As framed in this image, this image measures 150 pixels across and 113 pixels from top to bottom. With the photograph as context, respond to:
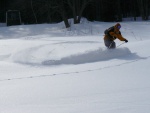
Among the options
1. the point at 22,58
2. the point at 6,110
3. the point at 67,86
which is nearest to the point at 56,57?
the point at 22,58

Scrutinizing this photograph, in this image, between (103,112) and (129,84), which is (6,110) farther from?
(129,84)

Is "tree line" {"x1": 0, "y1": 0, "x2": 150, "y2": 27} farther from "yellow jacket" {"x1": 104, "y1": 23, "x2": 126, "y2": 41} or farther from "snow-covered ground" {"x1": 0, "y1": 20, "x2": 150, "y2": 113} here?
"yellow jacket" {"x1": 104, "y1": 23, "x2": 126, "y2": 41}

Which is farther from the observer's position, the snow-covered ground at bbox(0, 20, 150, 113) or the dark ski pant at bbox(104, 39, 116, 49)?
the dark ski pant at bbox(104, 39, 116, 49)

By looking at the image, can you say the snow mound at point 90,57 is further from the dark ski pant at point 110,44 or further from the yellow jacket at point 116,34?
the yellow jacket at point 116,34

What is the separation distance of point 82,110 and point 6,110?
1.19 meters

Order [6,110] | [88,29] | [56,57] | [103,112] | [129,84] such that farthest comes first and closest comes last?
[88,29]
[56,57]
[129,84]
[6,110]
[103,112]

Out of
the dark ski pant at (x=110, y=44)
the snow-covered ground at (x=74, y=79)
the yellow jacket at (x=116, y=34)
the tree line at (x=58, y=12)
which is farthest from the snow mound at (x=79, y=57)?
the tree line at (x=58, y=12)

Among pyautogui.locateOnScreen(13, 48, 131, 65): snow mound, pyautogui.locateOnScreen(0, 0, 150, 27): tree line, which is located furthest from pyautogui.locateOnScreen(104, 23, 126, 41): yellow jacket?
pyautogui.locateOnScreen(0, 0, 150, 27): tree line

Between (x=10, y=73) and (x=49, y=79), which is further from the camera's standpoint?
(x=10, y=73)

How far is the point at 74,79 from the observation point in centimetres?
661

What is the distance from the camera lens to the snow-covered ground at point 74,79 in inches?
184

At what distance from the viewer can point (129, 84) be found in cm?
580

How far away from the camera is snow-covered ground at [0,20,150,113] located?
4672 millimetres

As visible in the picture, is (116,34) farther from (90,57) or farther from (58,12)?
(58,12)
